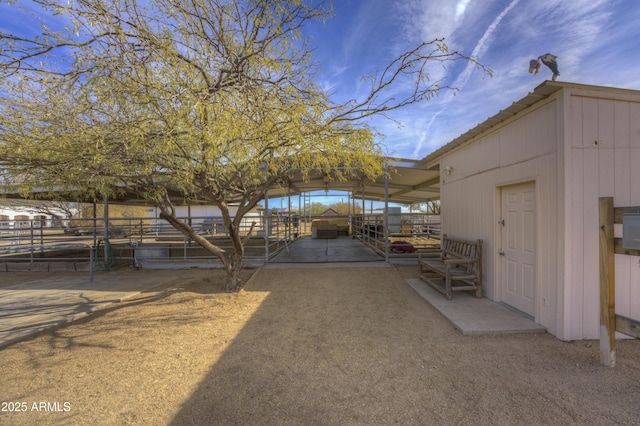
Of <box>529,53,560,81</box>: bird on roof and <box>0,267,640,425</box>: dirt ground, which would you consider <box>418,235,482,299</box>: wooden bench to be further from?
<box>529,53,560,81</box>: bird on roof

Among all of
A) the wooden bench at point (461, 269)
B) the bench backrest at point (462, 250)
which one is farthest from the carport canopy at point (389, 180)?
the wooden bench at point (461, 269)

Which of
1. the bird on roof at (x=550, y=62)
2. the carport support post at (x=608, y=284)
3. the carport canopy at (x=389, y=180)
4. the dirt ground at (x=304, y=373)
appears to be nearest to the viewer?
the dirt ground at (x=304, y=373)

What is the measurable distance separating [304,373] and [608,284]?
3.10 meters

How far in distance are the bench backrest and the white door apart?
1.24 ft

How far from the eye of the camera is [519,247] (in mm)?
4281

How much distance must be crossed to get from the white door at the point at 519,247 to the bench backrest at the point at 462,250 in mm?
379

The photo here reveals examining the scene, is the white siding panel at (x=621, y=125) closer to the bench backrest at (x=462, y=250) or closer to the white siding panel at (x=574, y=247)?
the white siding panel at (x=574, y=247)

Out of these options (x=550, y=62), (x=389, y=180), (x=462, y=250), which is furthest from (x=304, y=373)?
(x=389, y=180)

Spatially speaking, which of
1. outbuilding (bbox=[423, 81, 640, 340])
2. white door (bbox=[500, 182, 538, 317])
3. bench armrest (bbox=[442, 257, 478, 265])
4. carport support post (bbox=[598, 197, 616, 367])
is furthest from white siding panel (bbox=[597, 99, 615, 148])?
bench armrest (bbox=[442, 257, 478, 265])

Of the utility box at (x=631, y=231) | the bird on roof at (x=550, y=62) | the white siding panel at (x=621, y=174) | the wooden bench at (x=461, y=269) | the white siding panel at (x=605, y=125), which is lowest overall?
the wooden bench at (x=461, y=269)

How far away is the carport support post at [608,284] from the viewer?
9.30 ft

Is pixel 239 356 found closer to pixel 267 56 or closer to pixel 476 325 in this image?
pixel 476 325

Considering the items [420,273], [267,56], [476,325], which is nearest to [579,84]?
[476,325]

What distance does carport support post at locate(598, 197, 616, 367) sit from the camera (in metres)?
2.83
